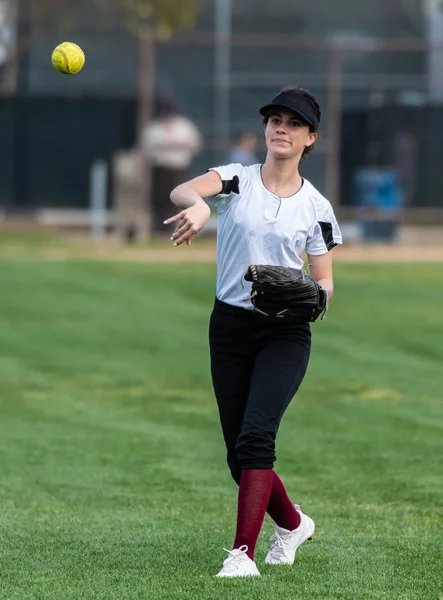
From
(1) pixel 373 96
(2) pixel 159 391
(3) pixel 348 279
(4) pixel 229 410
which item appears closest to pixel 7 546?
(4) pixel 229 410

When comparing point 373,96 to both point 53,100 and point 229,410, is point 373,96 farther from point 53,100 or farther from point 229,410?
point 229,410

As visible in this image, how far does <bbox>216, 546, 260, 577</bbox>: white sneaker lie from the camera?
217 inches

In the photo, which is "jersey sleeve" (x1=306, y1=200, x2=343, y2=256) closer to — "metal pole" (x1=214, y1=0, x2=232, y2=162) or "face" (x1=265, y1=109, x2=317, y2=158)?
"face" (x1=265, y1=109, x2=317, y2=158)

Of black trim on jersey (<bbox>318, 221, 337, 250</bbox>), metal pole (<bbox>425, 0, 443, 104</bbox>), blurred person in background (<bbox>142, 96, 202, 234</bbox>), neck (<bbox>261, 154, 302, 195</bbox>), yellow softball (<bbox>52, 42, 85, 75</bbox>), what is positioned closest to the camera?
neck (<bbox>261, 154, 302, 195</bbox>)

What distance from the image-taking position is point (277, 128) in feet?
18.6

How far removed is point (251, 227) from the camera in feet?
Answer: 18.6

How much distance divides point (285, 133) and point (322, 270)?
0.64 m

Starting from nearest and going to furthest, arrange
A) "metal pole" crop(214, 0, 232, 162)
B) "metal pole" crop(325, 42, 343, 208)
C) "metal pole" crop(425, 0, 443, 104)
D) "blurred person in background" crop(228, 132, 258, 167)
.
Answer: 1. "blurred person in background" crop(228, 132, 258, 167)
2. "metal pole" crop(325, 42, 343, 208)
3. "metal pole" crop(214, 0, 232, 162)
4. "metal pole" crop(425, 0, 443, 104)

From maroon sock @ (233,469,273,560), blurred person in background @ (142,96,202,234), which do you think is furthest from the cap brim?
blurred person in background @ (142,96,202,234)

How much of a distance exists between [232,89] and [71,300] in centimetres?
1419

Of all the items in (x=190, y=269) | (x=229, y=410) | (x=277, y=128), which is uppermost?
(x=277, y=128)

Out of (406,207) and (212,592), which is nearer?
(212,592)

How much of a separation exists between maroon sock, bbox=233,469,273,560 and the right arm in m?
0.94

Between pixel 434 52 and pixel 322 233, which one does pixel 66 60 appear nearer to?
pixel 322 233
